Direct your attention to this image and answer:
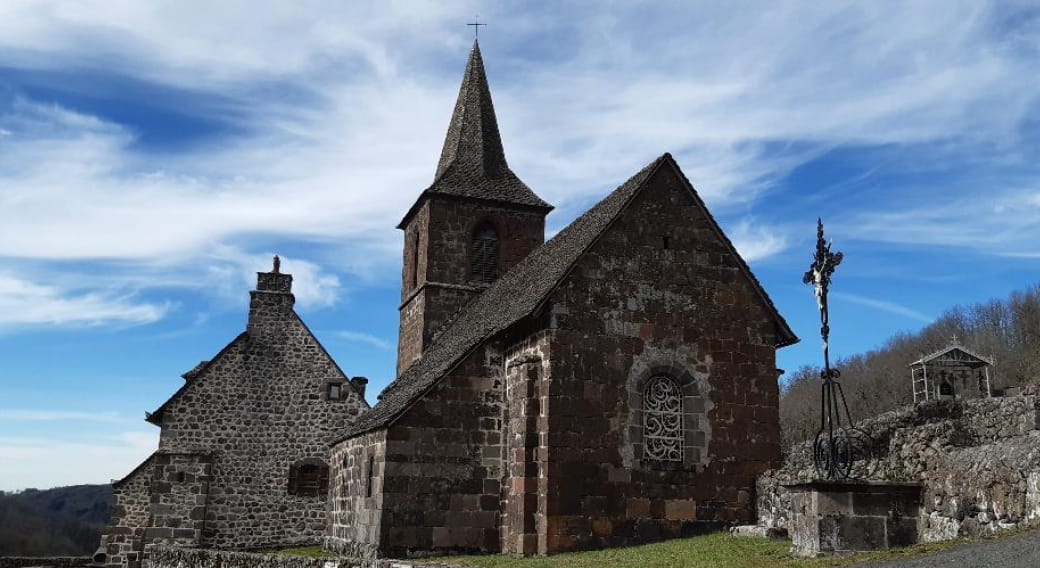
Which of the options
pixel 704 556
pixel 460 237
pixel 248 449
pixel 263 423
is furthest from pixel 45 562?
pixel 704 556

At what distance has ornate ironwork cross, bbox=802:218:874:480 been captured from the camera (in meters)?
12.5

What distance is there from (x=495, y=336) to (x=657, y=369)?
3.33 metres

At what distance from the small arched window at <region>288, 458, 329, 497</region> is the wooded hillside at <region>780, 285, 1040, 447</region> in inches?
1619

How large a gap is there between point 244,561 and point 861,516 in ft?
40.8

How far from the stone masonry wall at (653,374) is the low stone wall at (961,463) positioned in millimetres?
1888

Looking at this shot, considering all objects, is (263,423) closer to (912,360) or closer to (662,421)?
(662,421)

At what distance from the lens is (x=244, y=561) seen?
741 inches

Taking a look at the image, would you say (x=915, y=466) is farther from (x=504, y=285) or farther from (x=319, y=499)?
(x=319, y=499)

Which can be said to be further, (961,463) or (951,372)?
(951,372)

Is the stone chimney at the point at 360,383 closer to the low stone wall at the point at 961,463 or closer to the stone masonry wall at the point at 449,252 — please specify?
the stone masonry wall at the point at 449,252

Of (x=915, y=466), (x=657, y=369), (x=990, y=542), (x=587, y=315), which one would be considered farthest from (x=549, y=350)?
(x=990, y=542)

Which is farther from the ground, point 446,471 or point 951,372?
point 951,372

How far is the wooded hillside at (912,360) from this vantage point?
6506 centimetres

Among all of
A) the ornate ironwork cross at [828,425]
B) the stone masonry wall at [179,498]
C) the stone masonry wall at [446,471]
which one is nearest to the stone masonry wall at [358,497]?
the stone masonry wall at [446,471]
